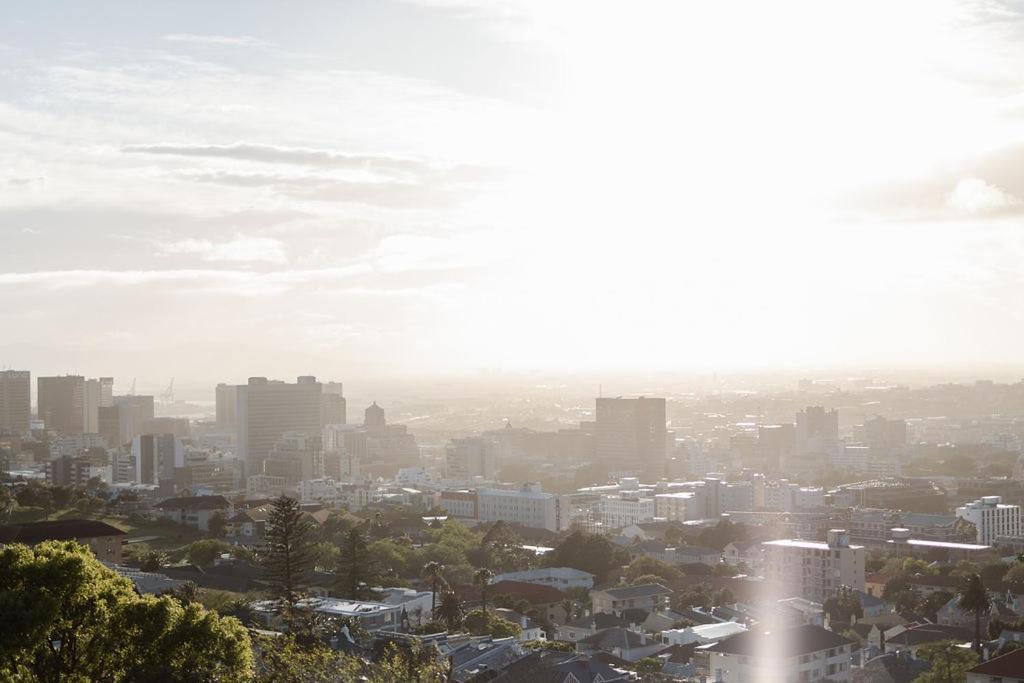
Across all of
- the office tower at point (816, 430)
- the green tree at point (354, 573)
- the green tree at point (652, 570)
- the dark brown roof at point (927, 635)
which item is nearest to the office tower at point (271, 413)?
the office tower at point (816, 430)

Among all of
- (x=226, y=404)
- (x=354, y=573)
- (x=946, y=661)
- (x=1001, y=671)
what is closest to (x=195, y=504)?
(x=354, y=573)

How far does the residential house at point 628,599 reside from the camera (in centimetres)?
3438

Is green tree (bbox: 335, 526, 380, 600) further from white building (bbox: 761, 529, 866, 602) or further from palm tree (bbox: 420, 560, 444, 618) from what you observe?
white building (bbox: 761, 529, 866, 602)

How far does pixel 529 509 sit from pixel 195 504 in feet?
61.1

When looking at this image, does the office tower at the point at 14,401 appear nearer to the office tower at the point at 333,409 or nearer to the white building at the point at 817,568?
the office tower at the point at 333,409

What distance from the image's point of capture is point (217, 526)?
45.7 meters

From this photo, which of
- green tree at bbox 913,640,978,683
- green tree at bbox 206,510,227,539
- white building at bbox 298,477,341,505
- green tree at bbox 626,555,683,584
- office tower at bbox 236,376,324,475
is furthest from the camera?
office tower at bbox 236,376,324,475

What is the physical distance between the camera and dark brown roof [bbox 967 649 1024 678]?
19859mm

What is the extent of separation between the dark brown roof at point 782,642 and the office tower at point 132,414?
88237 mm

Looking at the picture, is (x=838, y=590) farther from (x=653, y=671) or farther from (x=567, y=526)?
(x=567, y=526)

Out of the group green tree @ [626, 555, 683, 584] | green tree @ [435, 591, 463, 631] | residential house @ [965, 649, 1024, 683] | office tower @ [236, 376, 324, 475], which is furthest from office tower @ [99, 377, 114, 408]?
residential house @ [965, 649, 1024, 683]

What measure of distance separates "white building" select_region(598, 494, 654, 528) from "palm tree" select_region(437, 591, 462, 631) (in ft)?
128

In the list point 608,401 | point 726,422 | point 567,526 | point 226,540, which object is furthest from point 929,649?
point 726,422

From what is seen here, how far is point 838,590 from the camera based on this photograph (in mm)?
39562
